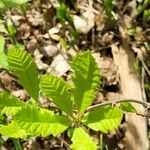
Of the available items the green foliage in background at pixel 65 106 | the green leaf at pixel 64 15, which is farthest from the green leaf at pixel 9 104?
the green leaf at pixel 64 15

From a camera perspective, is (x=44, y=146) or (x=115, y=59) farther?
(x=115, y=59)

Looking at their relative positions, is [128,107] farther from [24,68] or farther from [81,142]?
[24,68]

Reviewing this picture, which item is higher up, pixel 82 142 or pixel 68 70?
pixel 68 70

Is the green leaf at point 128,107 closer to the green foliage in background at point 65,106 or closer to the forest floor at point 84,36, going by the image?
the green foliage in background at point 65,106

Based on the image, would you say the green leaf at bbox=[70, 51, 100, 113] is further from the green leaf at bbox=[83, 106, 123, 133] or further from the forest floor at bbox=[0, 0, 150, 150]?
the forest floor at bbox=[0, 0, 150, 150]

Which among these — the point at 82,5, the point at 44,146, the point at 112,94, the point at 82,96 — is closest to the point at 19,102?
the point at 82,96

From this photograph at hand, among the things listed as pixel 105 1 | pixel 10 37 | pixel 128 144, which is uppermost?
pixel 105 1

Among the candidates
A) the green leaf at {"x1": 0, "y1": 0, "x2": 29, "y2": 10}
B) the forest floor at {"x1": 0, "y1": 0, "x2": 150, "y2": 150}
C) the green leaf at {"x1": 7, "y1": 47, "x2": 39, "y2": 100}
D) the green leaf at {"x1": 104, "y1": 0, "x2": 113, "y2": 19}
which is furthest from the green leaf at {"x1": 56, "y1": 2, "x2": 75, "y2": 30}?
the green leaf at {"x1": 7, "y1": 47, "x2": 39, "y2": 100}

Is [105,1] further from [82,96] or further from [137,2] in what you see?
[82,96]
